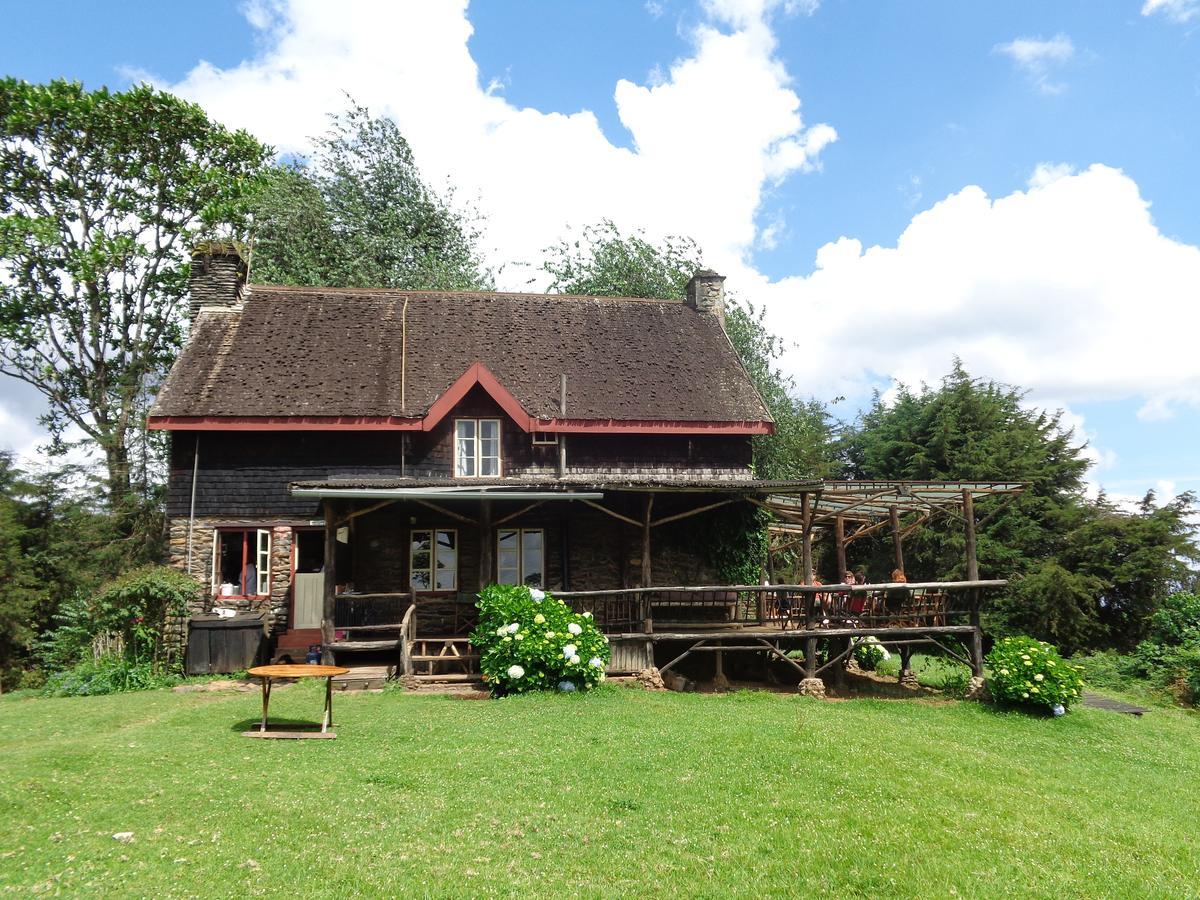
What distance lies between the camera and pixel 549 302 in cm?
2294

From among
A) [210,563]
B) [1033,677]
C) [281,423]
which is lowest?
[1033,677]

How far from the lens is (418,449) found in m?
18.2

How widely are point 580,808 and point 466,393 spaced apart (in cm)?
1188

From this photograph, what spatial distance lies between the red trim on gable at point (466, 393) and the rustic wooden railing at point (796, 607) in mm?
4322

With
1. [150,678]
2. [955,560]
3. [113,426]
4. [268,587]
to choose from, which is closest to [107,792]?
[150,678]

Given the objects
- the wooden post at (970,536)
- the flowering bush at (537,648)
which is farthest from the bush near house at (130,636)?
the wooden post at (970,536)

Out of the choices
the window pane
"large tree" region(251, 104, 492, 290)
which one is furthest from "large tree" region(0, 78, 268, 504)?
the window pane

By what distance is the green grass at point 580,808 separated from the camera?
6.00 metres

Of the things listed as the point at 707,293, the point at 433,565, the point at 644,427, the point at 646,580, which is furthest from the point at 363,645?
the point at 707,293

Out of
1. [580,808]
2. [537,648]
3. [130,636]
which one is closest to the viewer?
[580,808]

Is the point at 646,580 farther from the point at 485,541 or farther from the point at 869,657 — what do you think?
the point at 869,657

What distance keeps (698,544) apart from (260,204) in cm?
1971

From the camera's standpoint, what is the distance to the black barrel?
597 inches

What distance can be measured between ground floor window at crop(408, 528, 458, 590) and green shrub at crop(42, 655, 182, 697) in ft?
15.6
